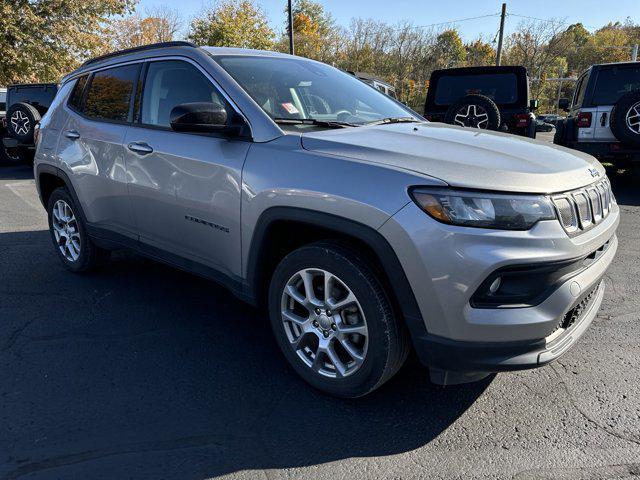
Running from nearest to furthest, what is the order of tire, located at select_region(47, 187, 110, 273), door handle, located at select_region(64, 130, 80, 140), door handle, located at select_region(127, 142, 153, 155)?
door handle, located at select_region(127, 142, 153, 155) < door handle, located at select_region(64, 130, 80, 140) < tire, located at select_region(47, 187, 110, 273)

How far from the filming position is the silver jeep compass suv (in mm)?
2111

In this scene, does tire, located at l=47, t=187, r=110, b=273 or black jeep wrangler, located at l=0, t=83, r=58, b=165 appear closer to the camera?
tire, located at l=47, t=187, r=110, b=273

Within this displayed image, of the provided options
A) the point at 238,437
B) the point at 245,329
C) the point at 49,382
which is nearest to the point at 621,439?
the point at 238,437

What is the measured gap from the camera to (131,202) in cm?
359

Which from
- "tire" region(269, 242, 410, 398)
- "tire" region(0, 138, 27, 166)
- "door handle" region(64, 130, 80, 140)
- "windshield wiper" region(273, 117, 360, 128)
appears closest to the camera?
"tire" region(269, 242, 410, 398)

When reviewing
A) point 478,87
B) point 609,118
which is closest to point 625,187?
point 609,118

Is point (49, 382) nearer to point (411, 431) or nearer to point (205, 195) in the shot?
point (205, 195)

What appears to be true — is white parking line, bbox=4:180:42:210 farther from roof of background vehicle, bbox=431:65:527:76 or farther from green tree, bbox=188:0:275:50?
green tree, bbox=188:0:275:50

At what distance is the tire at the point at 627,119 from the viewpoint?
274 inches

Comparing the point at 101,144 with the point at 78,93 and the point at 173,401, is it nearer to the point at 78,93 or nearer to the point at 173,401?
the point at 78,93

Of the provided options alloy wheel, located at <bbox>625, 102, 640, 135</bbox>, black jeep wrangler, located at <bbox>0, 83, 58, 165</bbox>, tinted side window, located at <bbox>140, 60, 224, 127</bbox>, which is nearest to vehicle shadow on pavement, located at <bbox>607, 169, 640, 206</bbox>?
alloy wheel, located at <bbox>625, 102, 640, 135</bbox>

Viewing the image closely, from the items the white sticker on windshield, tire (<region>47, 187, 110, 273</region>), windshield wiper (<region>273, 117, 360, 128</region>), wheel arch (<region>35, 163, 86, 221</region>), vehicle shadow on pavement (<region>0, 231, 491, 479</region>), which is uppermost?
the white sticker on windshield

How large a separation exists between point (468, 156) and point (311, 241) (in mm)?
933

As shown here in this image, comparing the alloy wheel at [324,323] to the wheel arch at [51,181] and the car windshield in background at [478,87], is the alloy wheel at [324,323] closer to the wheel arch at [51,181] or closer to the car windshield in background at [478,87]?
the wheel arch at [51,181]
